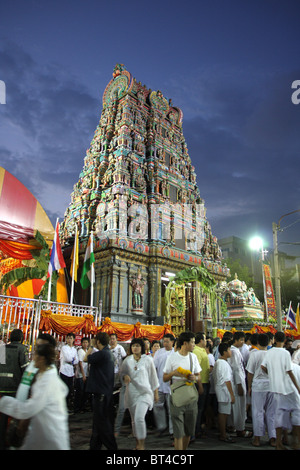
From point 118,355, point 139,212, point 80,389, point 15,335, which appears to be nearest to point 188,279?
point 139,212

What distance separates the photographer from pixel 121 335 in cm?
1340

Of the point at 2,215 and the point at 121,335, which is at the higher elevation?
the point at 2,215

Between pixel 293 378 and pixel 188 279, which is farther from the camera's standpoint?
pixel 188 279

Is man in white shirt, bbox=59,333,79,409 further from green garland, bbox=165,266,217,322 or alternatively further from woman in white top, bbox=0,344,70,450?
green garland, bbox=165,266,217,322

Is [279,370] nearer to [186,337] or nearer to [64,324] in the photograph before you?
[186,337]

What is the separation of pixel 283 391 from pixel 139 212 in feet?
61.4

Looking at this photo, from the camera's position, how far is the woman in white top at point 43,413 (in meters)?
3.08

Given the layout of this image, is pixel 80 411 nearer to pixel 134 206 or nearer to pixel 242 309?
pixel 134 206

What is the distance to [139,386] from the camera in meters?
5.24

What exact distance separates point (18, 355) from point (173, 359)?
9.15 ft

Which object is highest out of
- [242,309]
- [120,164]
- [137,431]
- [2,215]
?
[120,164]

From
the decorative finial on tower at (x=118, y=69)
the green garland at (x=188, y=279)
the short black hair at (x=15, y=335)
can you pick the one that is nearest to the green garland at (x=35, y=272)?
the green garland at (x=188, y=279)
